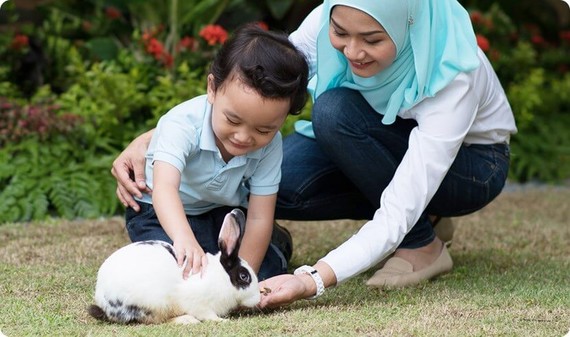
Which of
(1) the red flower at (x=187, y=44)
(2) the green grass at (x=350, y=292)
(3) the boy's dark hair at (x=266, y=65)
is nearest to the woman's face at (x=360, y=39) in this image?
(3) the boy's dark hair at (x=266, y=65)

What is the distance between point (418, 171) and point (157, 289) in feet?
3.20

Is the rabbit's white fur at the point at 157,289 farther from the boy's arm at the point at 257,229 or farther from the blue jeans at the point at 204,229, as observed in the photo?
the blue jeans at the point at 204,229

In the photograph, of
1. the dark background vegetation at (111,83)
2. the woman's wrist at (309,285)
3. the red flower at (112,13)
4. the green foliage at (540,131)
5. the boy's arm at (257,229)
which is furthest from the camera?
the green foliage at (540,131)

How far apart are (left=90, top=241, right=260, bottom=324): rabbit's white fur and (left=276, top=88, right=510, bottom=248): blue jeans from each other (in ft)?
3.00

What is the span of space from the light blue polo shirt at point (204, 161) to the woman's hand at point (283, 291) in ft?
1.51

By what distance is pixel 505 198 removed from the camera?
613 cm

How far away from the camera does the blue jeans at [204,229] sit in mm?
3621

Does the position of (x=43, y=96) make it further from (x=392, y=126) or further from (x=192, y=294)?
(x=192, y=294)

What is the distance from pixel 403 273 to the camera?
375 cm

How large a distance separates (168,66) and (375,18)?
3.05m

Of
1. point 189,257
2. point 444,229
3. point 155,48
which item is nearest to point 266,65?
point 189,257

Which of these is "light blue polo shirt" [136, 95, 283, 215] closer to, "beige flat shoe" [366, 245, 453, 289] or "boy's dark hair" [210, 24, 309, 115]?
"boy's dark hair" [210, 24, 309, 115]

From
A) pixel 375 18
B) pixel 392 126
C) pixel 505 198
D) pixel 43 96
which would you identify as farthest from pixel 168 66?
pixel 375 18

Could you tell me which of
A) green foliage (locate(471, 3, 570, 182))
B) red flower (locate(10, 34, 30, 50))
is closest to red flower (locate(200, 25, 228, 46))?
red flower (locate(10, 34, 30, 50))
